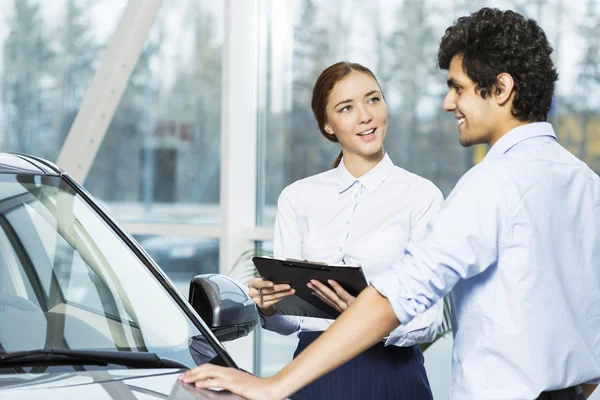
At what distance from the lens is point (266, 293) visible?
2131mm

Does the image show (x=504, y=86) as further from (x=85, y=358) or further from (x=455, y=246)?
(x=85, y=358)

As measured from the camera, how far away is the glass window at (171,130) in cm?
515

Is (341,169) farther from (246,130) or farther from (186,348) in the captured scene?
(246,130)

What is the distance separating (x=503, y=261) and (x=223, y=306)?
2.39ft

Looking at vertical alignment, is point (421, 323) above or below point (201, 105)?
below

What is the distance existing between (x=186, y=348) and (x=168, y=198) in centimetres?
363

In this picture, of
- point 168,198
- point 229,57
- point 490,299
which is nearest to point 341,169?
point 490,299

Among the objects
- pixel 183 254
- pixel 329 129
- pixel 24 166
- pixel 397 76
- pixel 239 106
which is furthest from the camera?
pixel 183 254

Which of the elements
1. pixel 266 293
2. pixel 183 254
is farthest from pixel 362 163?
pixel 183 254

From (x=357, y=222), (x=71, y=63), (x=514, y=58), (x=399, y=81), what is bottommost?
(x=357, y=222)

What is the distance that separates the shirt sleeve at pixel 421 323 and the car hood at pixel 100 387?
68 cm

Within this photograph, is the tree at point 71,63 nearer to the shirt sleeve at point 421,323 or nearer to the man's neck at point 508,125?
the shirt sleeve at point 421,323

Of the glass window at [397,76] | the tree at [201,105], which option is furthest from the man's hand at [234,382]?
the tree at [201,105]

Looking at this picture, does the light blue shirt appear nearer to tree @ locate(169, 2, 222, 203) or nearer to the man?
the man
